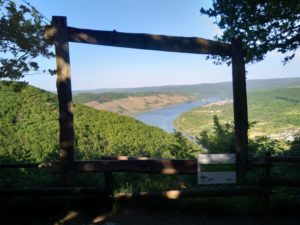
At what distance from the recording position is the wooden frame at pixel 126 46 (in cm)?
534

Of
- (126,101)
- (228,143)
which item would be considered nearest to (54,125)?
(228,143)

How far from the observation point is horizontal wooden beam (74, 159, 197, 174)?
5535 mm

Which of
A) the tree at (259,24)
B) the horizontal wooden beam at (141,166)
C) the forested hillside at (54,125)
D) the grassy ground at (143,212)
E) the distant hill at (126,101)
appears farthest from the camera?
the distant hill at (126,101)

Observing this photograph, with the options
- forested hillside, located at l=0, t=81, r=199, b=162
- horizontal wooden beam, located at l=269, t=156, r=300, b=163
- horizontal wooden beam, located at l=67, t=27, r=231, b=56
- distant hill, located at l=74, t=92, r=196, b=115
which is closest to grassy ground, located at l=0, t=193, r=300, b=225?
horizontal wooden beam, located at l=269, t=156, r=300, b=163

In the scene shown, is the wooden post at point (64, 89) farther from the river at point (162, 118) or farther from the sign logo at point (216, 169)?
the river at point (162, 118)

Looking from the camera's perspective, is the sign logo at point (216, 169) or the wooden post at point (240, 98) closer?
the sign logo at point (216, 169)

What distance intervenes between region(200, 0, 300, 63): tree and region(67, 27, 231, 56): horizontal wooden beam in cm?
289

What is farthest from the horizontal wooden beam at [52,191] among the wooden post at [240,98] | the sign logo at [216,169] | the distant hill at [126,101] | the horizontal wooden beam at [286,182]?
the distant hill at [126,101]

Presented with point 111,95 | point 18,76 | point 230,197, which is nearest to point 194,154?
point 230,197

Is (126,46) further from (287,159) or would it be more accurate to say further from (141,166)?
(287,159)

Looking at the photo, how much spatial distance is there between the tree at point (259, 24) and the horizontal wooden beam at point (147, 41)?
2.89 meters

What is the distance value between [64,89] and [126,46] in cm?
113

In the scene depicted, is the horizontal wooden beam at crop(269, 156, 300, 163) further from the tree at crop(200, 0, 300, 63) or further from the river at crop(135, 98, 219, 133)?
the river at crop(135, 98, 219, 133)

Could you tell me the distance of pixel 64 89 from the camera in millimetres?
5383
